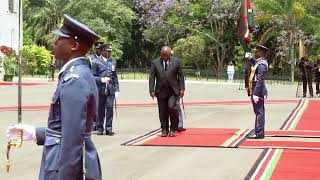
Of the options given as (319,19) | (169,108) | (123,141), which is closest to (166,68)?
(169,108)

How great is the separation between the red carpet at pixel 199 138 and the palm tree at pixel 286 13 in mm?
31370

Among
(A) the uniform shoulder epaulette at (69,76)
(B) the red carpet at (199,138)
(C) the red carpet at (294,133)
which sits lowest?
(B) the red carpet at (199,138)

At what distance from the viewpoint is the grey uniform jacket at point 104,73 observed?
41.3ft

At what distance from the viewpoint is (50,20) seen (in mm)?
60219

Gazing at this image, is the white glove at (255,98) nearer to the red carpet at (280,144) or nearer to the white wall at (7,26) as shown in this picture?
the red carpet at (280,144)

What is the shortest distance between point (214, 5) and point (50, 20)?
18.8 meters

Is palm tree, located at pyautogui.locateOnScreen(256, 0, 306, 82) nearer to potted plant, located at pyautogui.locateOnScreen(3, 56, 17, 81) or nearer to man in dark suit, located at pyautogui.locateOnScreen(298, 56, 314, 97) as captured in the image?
man in dark suit, located at pyautogui.locateOnScreen(298, 56, 314, 97)

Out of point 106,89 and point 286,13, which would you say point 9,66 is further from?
point 106,89

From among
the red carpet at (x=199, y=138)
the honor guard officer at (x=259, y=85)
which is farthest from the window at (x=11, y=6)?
the honor guard officer at (x=259, y=85)

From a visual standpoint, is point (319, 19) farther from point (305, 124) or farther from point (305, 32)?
point (305, 124)

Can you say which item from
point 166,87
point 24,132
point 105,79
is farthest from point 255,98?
point 24,132

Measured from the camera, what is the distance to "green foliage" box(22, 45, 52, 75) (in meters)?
46.4

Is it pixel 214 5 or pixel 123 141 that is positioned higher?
pixel 214 5

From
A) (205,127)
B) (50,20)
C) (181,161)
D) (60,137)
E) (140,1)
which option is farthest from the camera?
(50,20)
